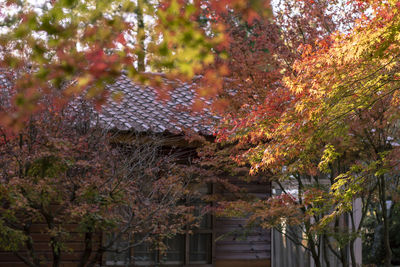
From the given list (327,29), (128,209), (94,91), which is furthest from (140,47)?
(327,29)

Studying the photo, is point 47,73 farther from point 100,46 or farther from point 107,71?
point 100,46

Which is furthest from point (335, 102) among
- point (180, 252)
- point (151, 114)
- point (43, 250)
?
point (43, 250)

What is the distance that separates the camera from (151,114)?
9.51 metres

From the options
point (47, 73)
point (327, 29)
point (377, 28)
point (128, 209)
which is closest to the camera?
point (47, 73)

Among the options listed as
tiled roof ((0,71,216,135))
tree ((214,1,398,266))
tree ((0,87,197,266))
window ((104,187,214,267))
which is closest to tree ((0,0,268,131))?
tree ((214,1,398,266))

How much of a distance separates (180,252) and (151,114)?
2.52 metres

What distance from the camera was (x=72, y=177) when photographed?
20.6 ft

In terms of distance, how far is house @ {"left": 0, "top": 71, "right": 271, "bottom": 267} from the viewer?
8.64m

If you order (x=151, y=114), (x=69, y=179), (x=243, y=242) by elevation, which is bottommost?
(x=243, y=242)

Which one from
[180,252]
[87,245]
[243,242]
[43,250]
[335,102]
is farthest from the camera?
[243,242]

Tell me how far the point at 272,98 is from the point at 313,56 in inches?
35.4

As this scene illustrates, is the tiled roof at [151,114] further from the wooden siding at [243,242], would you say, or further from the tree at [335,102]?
the tree at [335,102]

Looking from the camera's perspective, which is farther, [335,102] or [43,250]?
[43,250]

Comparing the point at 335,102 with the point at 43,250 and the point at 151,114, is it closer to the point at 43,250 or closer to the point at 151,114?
the point at 151,114
